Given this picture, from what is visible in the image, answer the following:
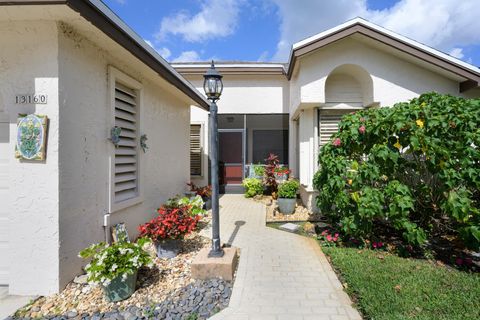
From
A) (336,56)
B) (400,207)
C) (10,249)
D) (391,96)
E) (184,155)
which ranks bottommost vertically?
(10,249)

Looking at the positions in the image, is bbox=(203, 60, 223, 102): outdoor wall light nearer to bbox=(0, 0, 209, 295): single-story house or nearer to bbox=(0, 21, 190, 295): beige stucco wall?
bbox=(0, 0, 209, 295): single-story house

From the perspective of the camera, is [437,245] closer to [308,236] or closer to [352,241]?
[352,241]

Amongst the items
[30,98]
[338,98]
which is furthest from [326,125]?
[30,98]

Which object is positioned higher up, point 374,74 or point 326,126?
point 374,74

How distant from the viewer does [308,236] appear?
→ 213 inches

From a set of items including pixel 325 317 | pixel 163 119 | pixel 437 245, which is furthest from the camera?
pixel 163 119

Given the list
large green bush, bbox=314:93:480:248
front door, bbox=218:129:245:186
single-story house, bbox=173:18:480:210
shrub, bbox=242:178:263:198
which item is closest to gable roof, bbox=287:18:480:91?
single-story house, bbox=173:18:480:210

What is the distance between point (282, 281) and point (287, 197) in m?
3.50

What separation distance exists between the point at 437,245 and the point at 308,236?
2.30m

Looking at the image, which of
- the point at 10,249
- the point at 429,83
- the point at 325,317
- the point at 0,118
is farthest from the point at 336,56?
the point at 10,249

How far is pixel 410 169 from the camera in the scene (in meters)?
4.73

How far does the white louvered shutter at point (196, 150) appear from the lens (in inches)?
405

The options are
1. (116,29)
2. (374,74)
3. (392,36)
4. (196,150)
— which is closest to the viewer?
(116,29)

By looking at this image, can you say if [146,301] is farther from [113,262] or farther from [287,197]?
[287,197]
